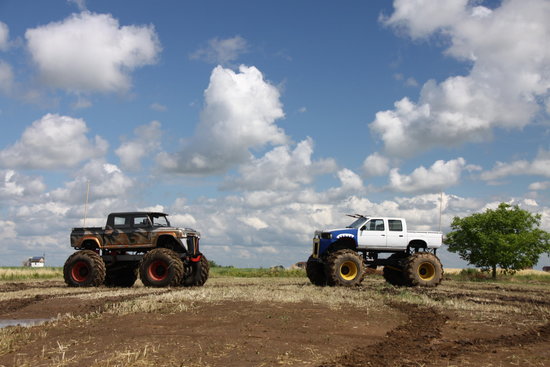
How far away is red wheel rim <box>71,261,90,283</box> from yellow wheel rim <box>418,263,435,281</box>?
13.5m

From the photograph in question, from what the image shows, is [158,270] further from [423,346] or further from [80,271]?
[423,346]

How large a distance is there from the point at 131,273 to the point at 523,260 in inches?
1010

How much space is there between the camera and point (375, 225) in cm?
2234

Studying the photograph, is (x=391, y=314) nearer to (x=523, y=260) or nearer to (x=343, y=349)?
(x=343, y=349)

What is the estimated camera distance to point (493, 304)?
52.1 feet

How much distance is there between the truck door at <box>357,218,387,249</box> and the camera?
2211cm

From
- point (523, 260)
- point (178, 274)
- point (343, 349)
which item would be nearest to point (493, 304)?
point (343, 349)

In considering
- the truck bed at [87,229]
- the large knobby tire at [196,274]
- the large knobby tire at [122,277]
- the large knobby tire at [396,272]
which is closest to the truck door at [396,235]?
the large knobby tire at [396,272]

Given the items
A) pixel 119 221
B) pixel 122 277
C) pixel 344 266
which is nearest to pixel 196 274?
pixel 122 277

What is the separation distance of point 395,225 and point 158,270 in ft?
32.0

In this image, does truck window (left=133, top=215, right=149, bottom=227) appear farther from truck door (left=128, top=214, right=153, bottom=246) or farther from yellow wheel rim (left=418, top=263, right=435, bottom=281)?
yellow wheel rim (left=418, top=263, right=435, bottom=281)

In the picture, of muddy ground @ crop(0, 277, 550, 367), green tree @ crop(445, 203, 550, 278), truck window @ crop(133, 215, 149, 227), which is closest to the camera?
muddy ground @ crop(0, 277, 550, 367)

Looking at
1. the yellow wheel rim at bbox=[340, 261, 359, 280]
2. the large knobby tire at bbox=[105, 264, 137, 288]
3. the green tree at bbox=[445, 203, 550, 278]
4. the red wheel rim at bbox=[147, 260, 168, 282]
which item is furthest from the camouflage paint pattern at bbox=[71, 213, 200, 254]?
the green tree at bbox=[445, 203, 550, 278]

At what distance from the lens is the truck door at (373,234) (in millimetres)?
22109
